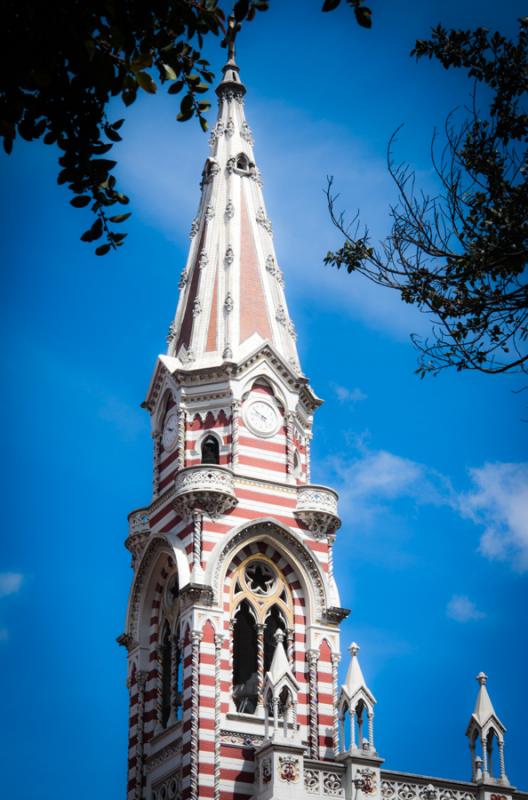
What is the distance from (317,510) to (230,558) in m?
2.92

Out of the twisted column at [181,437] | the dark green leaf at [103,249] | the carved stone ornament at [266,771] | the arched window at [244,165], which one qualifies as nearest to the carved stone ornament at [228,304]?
the twisted column at [181,437]

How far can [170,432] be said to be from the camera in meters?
38.0

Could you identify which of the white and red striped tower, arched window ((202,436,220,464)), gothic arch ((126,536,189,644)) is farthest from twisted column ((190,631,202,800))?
arched window ((202,436,220,464))

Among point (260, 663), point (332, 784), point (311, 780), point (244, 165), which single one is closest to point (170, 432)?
point (260, 663)

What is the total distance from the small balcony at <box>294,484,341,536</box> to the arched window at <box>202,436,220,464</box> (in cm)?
256

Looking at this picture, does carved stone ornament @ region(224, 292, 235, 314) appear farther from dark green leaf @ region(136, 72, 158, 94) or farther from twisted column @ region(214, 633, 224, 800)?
dark green leaf @ region(136, 72, 158, 94)

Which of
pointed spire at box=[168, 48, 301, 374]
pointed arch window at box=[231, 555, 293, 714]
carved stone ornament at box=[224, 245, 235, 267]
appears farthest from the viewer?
carved stone ornament at box=[224, 245, 235, 267]

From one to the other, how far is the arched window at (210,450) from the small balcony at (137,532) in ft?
7.49

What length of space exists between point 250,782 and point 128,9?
74.6 feet

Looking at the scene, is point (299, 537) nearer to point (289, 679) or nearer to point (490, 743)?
point (289, 679)

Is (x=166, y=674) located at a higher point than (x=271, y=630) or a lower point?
lower

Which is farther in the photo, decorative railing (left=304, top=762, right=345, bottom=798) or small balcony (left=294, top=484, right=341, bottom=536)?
small balcony (left=294, top=484, right=341, bottom=536)

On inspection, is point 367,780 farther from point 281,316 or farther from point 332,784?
point 281,316

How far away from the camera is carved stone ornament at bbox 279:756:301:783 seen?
30188 millimetres
